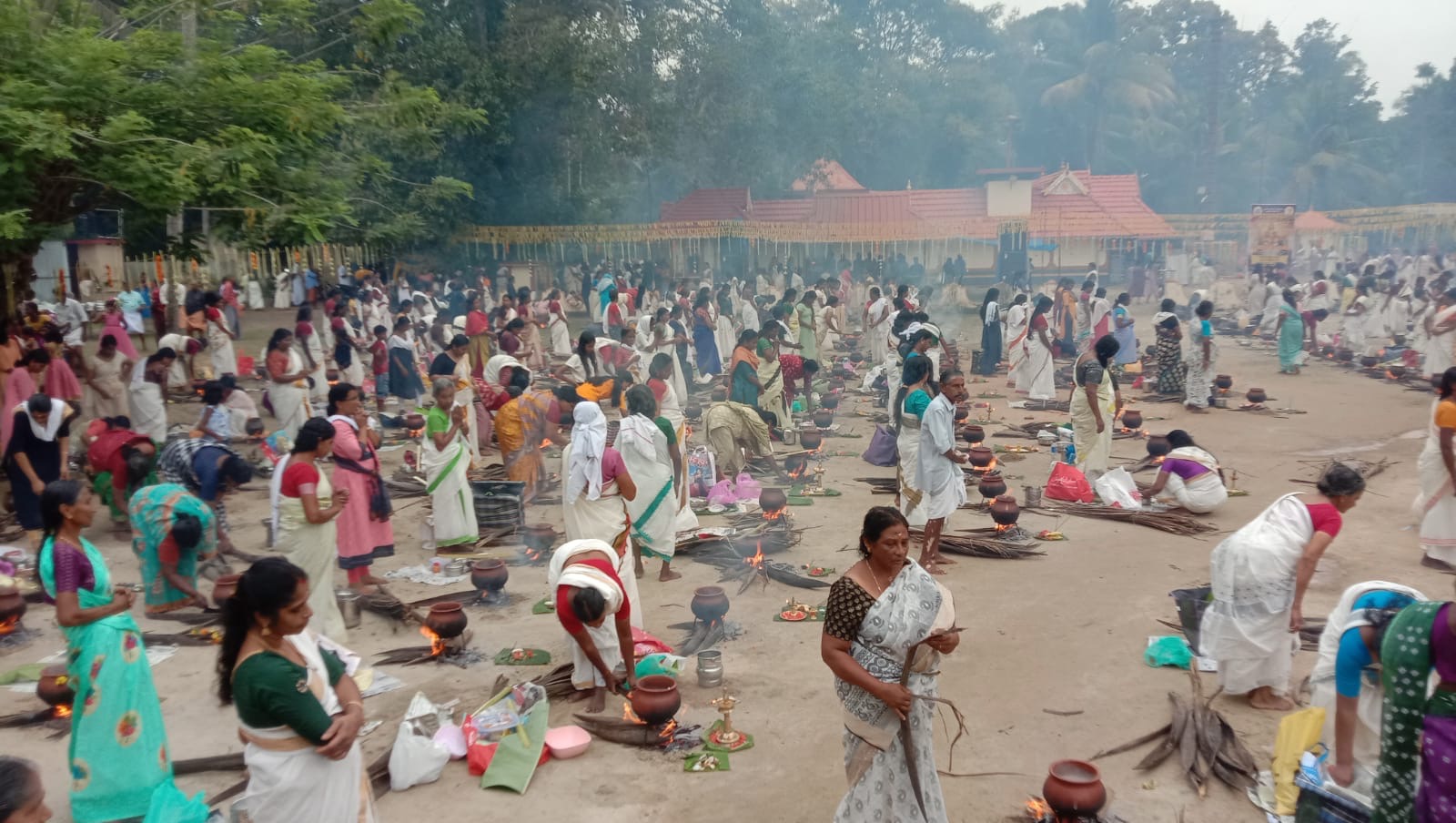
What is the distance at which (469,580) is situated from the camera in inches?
339

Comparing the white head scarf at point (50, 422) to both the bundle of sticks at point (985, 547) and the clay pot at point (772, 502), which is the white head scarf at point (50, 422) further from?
the bundle of sticks at point (985, 547)

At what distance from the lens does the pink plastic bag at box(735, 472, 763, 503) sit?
35.3 ft

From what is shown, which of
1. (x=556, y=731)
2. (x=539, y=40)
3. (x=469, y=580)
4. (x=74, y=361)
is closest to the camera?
(x=556, y=731)

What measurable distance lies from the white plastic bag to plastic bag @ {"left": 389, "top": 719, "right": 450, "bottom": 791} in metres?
7.41

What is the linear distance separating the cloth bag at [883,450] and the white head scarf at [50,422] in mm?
8487

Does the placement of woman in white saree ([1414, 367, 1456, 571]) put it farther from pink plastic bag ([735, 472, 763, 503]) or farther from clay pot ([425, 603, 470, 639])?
clay pot ([425, 603, 470, 639])

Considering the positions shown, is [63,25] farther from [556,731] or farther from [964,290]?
A: [964,290]

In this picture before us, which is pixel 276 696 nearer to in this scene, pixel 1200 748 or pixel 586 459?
pixel 586 459

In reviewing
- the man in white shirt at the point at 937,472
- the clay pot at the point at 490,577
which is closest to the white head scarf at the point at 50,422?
the clay pot at the point at 490,577

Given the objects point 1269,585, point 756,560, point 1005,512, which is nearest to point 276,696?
point 1269,585

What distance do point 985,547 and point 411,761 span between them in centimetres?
547

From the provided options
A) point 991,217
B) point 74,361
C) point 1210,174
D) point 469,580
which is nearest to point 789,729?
point 469,580

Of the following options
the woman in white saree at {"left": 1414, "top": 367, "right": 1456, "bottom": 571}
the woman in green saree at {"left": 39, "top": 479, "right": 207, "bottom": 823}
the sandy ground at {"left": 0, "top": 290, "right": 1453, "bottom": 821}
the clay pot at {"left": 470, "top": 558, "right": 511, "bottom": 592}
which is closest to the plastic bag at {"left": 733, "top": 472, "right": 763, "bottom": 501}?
the sandy ground at {"left": 0, "top": 290, "right": 1453, "bottom": 821}

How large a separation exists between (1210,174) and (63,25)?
5192 centimetres
